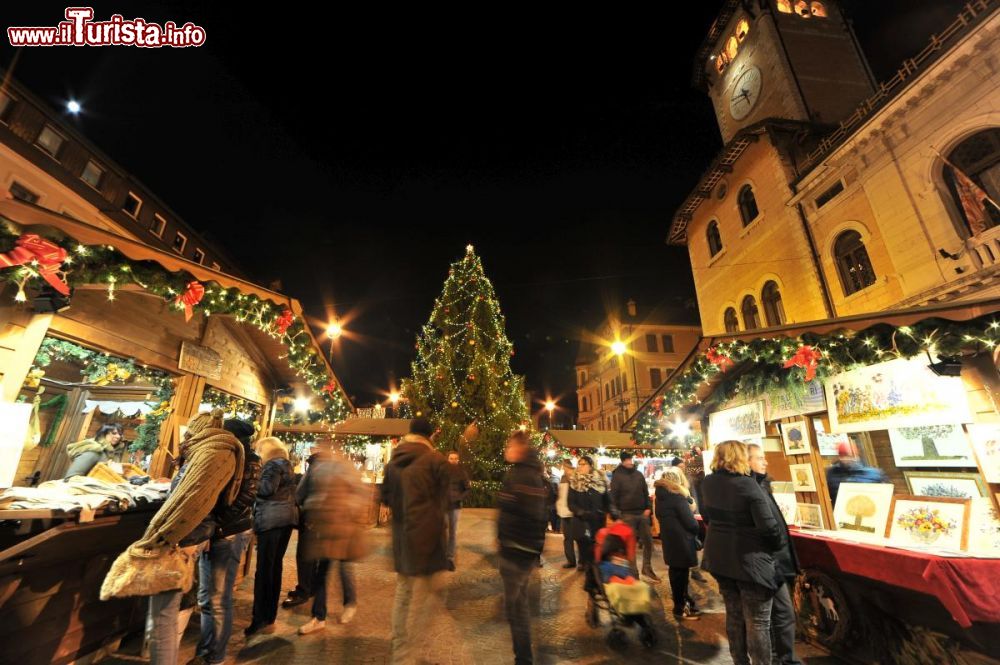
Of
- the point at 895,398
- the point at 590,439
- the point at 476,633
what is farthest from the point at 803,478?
the point at 590,439

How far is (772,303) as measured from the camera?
15.8m

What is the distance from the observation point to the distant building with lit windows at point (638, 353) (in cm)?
3947

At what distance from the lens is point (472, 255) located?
2123 cm

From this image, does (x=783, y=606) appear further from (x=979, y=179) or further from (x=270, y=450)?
(x=979, y=179)

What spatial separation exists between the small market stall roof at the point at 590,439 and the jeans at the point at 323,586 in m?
17.0

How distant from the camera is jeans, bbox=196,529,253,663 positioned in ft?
12.2

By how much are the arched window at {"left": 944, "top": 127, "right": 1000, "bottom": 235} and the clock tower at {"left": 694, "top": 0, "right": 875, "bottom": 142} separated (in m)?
7.44

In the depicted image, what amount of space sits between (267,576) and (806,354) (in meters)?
7.52

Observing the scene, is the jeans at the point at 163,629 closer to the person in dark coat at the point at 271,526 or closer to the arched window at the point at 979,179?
the person in dark coat at the point at 271,526

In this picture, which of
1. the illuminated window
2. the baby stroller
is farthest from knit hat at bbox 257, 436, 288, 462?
the illuminated window

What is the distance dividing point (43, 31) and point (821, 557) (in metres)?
16.1

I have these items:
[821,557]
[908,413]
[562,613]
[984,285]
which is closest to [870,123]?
[984,285]

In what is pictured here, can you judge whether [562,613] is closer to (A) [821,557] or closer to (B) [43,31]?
(A) [821,557]

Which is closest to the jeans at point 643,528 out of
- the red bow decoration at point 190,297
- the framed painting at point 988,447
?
the framed painting at point 988,447
